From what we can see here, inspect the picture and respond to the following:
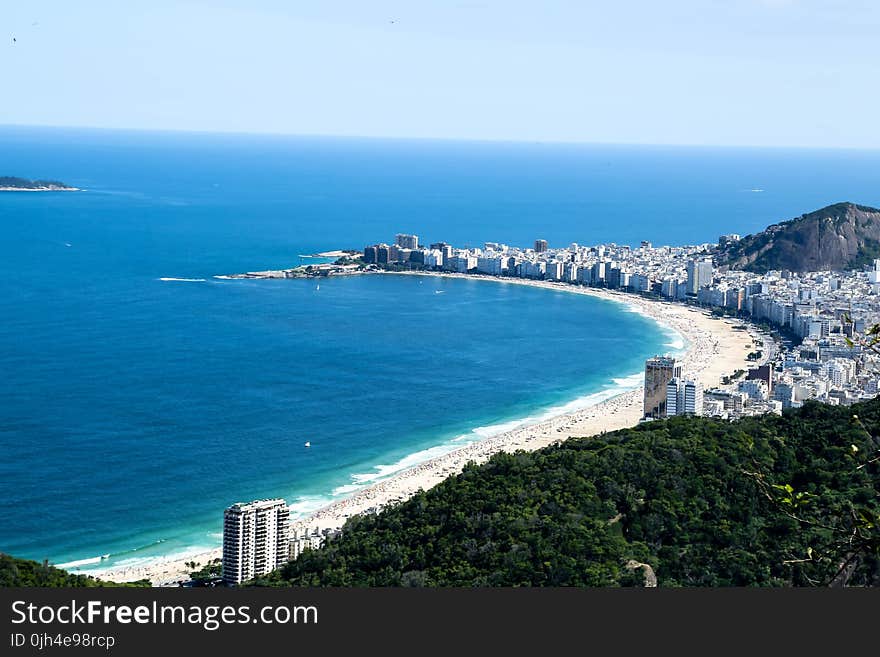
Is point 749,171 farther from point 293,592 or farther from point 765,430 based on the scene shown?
point 293,592

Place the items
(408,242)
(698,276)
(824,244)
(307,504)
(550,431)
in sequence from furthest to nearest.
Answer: (408,242) < (824,244) < (698,276) < (550,431) < (307,504)

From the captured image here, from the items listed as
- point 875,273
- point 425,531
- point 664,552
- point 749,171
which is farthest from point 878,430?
point 749,171

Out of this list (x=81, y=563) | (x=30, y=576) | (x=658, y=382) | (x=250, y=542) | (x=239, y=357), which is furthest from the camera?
(x=239, y=357)

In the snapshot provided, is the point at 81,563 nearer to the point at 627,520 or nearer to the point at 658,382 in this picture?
the point at 627,520

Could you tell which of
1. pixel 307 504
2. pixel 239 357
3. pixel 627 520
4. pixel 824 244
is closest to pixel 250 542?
pixel 307 504

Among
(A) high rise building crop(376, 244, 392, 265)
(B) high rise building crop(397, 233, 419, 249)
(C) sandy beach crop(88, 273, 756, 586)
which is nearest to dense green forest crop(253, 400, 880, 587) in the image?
(C) sandy beach crop(88, 273, 756, 586)

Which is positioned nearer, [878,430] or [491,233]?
[878,430]

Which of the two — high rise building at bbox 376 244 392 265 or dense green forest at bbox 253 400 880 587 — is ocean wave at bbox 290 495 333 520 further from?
high rise building at bbox 376 244 392 265
